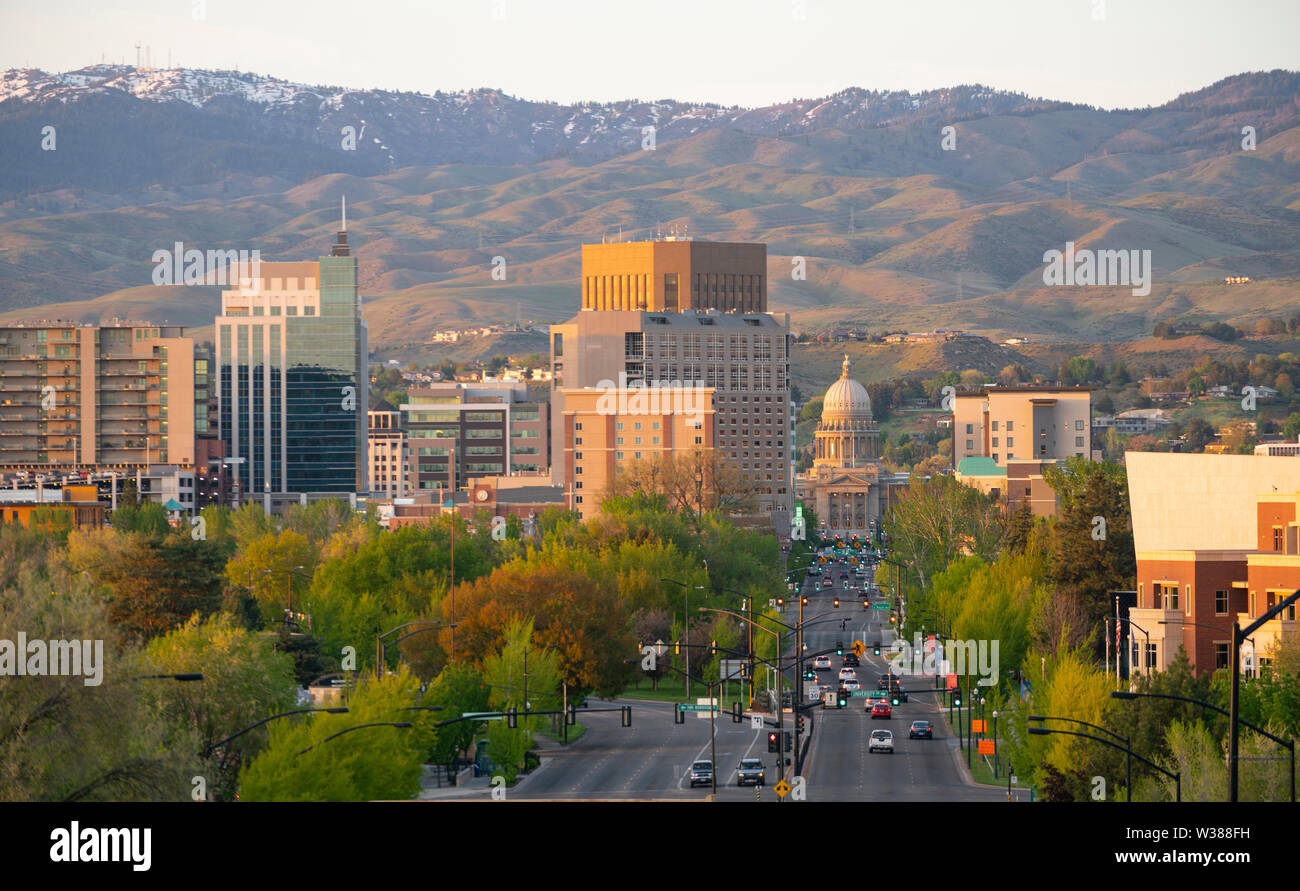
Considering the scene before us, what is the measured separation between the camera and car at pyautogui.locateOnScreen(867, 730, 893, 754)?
267 feet

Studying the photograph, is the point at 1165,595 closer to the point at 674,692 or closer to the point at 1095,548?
the point at 1095,548

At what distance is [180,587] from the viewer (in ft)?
309

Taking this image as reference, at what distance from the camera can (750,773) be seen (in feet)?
227

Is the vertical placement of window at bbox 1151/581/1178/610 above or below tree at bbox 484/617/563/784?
above

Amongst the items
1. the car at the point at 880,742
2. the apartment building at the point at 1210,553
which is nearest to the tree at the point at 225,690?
the car at the point at 880,742

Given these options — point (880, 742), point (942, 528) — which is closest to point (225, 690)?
point (880, 742)

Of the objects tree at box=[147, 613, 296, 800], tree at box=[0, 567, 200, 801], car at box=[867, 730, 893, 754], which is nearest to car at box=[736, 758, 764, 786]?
car at box=[867, 730, 893, 754]

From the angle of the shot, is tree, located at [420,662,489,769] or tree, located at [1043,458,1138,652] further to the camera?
tree, located at [1043,458,1138,652]

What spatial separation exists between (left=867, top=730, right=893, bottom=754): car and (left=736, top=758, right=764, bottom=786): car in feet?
36.4

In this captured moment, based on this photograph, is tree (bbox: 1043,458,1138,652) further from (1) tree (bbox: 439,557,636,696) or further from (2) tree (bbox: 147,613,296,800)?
(2) tree (bbox: 147,613,296,800)

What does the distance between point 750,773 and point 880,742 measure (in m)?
13.7
